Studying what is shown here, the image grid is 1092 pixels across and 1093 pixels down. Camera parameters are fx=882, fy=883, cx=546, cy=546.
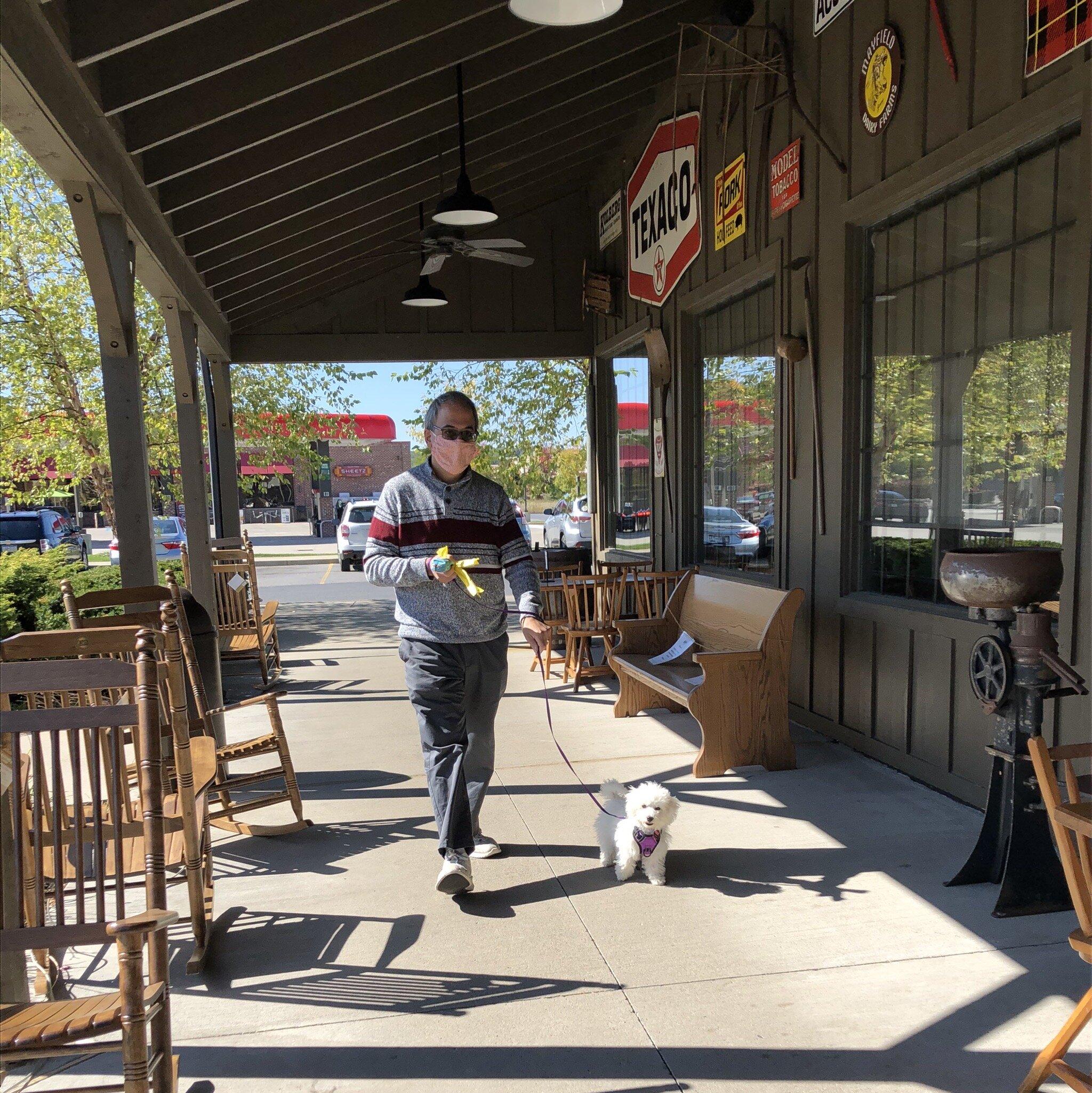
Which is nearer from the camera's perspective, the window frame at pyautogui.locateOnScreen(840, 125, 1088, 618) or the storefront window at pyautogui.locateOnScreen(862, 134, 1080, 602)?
the storefront window at pyautogui.locateOnScreen(862, 134, 1080, 602)

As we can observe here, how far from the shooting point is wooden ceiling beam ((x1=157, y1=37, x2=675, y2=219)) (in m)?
5.35

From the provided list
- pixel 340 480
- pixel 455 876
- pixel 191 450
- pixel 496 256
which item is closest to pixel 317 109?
pixel 496 256

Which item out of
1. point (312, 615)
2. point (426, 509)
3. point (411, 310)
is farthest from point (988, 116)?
point (312, 615)

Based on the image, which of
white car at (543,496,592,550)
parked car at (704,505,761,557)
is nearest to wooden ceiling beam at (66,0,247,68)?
parked car at (704,505,761,557)

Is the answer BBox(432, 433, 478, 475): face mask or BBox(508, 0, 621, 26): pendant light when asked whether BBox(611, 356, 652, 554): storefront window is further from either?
BBox(432, 433, 478, 475): face mask

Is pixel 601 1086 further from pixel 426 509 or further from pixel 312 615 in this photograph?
pixel 312 615

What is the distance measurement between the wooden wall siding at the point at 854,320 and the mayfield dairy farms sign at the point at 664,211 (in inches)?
9.0

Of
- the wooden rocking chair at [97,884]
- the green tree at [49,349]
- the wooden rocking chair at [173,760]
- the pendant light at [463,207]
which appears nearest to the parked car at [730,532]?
the pendant light at [463,207]

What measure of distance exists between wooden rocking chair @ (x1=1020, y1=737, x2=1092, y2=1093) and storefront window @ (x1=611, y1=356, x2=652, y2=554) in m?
6.40

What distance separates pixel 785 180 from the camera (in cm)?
548

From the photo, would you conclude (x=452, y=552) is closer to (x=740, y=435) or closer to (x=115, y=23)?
(x=115, y=23)

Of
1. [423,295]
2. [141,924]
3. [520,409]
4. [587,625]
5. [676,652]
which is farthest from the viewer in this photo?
[520,409]

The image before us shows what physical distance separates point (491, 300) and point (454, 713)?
7.51 meters

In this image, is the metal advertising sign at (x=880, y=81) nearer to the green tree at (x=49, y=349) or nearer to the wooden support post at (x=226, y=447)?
the wooden support post at (x=226, y=447)
